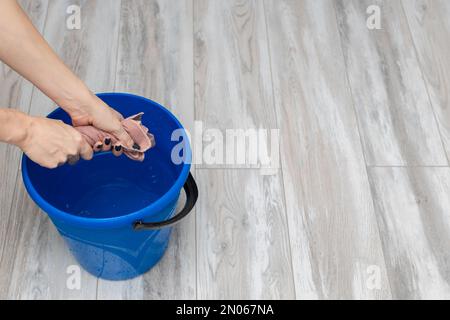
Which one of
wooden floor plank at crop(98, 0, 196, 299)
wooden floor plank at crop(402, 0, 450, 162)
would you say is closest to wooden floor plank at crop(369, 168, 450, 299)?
wooden floor plank at crop(402, 0, 450, 162)

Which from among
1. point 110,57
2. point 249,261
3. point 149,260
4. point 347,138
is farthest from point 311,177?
point 110,57

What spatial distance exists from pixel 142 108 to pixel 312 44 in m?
0.65

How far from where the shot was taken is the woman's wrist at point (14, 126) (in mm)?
792

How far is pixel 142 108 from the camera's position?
1033 mm

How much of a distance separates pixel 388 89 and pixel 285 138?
33cm

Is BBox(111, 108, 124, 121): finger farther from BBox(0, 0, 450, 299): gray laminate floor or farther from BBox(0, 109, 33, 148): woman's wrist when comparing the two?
BBox(0, 0, 450, 299): gray laminate floor

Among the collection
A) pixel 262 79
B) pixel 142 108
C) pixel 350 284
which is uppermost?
pixel 142 108

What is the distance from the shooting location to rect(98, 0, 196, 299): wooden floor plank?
106 centimetres

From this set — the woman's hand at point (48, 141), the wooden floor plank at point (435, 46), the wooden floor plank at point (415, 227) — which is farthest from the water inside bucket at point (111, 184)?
the wooden floor plank at point (435, 46)

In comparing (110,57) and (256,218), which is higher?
(110,57)

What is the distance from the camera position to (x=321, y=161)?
1.26 metres
